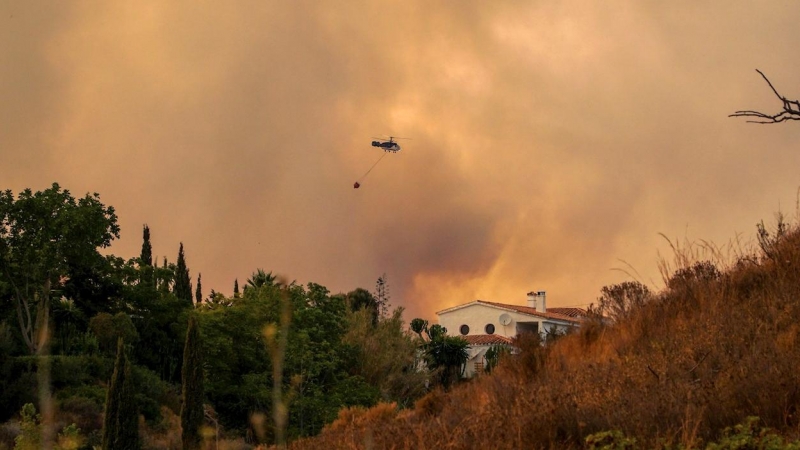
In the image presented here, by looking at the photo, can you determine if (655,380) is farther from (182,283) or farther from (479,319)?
(479,319)

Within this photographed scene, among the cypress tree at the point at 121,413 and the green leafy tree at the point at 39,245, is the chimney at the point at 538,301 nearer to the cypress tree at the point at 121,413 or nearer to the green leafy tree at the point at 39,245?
the green leafy tree at the point at 39,245

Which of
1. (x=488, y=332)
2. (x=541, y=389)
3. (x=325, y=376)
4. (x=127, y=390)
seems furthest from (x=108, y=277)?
(x=541, y=389)

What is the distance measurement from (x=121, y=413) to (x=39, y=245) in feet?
66.9

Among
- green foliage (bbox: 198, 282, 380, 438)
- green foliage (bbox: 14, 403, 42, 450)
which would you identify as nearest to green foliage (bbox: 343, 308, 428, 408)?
green foliage (bbox: 198, 282, 380, 438)

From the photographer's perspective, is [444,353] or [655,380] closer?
[655,380]

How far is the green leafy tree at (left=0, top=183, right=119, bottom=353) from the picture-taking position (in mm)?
41594

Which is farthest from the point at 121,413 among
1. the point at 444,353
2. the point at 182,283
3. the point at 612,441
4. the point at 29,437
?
the point at 182,283

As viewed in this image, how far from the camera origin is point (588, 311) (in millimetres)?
13914

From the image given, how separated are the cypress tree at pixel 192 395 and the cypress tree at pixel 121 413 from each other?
162 inches

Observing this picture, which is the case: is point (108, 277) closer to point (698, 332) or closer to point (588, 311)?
point (588, 311)

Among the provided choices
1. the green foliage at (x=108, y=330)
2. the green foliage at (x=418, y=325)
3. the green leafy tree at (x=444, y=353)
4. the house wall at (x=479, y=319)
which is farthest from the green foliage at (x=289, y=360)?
the house wall at (x=479, y=319)

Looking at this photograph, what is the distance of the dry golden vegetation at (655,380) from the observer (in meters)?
7.78

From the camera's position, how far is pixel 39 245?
42500 mm

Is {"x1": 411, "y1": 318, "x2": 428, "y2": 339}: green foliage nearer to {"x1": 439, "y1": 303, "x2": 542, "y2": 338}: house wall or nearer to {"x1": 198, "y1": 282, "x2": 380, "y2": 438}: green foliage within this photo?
{"x1": 439, "y1": 303, "x2": 542, "y2": 338}: house wall
